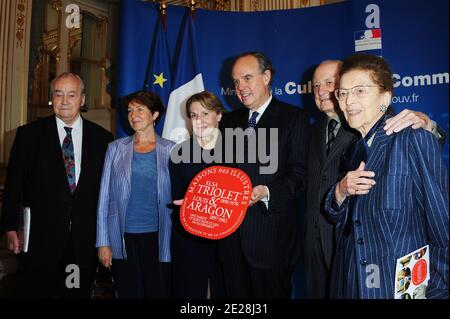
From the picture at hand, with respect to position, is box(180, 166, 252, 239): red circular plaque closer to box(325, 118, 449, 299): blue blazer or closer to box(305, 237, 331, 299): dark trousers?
box(305, 237, 331, 299): dark trousers

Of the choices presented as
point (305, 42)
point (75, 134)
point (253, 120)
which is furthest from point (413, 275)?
point (305, 42)

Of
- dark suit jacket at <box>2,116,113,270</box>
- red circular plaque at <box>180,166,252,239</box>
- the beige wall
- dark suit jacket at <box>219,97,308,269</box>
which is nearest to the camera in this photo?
red circular plaque at <box>180,166,252,239</box>

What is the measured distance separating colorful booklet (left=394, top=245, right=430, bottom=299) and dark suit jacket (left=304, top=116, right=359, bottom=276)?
0.60 metres

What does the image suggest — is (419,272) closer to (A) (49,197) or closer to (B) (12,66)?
(A) (49,197)

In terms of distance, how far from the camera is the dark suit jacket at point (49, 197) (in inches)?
94.8

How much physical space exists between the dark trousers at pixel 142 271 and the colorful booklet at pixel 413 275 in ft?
4.58

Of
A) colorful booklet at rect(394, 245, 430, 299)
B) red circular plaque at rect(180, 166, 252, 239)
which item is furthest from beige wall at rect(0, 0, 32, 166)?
colorful booklet at rect(394, 245, 430, 299)

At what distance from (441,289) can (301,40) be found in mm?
2345

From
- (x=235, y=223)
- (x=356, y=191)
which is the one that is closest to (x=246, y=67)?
(x=235, y=223)

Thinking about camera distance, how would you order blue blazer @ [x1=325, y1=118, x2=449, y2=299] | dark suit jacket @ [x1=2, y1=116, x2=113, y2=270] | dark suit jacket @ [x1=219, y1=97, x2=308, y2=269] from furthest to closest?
dark suit jacket @ [x1=2, y1=116, x2=113, y2=270]
dark suit jacket @ [x1=219, y1=97, x2=308, y2=269]
blue blazer @ [x1=325, y1=118, x2=449, y2=299]

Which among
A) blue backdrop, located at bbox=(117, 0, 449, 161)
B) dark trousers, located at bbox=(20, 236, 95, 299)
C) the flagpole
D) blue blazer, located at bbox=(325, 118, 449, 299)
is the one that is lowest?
dark trousers, located at bbox=(20, 236, 95, 299)

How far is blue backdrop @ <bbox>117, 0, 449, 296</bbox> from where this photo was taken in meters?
2.80

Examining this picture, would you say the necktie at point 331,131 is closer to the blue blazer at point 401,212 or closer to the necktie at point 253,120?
the necktie at point 253,120

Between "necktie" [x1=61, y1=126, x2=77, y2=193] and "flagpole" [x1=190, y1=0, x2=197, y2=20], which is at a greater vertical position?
"flagpole" [x1=190, y1=0, x2=197, y2=20]
